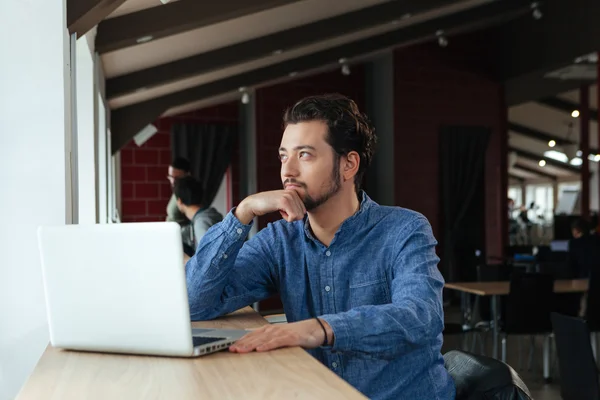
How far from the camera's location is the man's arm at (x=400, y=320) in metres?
1.49

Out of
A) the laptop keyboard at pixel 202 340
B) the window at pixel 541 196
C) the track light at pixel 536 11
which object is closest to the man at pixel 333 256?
the laptop keyboard at pixel 202 340

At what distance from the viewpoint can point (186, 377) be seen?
4.13 ft

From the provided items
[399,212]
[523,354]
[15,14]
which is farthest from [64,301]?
[523,354]

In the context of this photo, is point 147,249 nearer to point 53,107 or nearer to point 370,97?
point 53,107

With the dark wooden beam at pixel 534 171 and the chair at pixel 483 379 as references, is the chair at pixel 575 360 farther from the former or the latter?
the dark wooden beam at pixel 534 171

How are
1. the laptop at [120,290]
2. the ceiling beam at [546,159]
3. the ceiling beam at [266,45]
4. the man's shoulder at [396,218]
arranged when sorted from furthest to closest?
the ceiling beam at [546,159] → the ceiling beam at [266,45] → the man's shoulder at [396,218] → the laptop at [120,290]

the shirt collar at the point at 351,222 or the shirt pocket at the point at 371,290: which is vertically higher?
the shirt collar at the point at 351,222

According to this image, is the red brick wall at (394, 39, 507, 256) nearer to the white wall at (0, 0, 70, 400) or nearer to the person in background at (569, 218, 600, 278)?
the person in background at (569, 218, 600, 278)

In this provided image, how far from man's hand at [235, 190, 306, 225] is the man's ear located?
0.19 m

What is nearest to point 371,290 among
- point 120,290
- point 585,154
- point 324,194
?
point 324,194

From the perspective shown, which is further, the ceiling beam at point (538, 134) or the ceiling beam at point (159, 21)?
the ceiling beam at point (538, 134)

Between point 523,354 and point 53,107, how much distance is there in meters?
5.54

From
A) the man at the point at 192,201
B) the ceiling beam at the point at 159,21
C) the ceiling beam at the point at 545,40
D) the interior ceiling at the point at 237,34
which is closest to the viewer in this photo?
the ceiling beam at the point at 159,21

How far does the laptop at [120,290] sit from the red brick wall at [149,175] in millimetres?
8043
